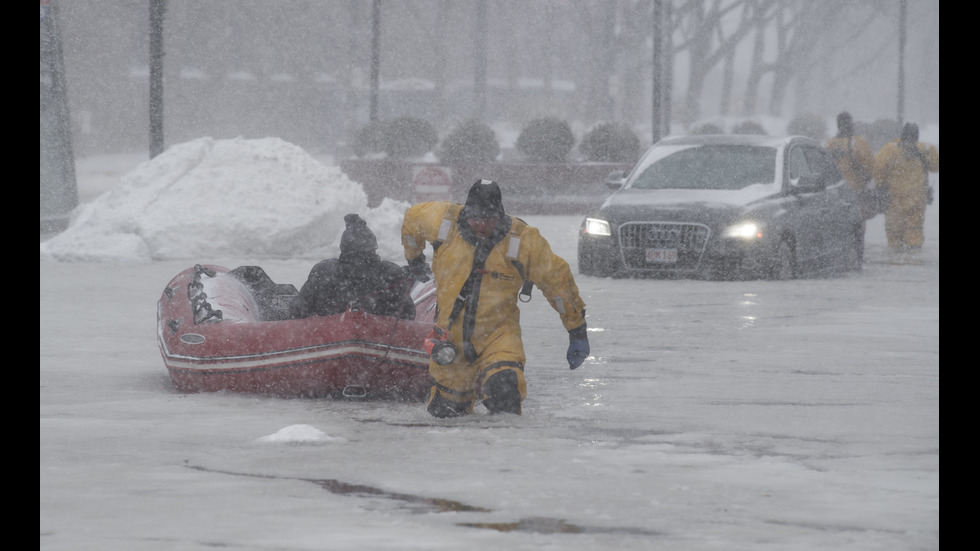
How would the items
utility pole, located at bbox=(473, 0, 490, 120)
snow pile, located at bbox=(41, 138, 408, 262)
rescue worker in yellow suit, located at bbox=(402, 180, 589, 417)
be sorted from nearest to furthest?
rescue worker in yellow suit, located at bbox=(402, 180, 589, 417) → snow pile, located at bbox=(41, 138, 408, 262) → utility pole, located at bbox=(473, 0, 490, 120)

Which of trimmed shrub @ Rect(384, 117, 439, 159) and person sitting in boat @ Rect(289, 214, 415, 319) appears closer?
person sitting in boat @ Rect(289, 214, 415, 319)

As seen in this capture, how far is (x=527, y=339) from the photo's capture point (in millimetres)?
11070

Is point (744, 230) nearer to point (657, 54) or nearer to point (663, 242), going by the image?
point (663, 242)

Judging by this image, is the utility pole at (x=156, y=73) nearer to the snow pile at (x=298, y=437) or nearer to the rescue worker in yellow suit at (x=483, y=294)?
the rescue worker in yellow suit at (x=483, y=294)

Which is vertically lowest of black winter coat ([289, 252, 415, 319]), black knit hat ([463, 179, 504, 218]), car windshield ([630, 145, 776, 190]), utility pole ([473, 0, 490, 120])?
black winter coat ([289, 252, 415, 319])

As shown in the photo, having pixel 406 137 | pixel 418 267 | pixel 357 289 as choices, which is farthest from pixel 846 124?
pixel 406 137

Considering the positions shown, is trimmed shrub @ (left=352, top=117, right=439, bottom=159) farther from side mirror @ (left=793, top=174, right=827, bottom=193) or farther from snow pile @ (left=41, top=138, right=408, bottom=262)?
side mirror @ (left=793, top=174, right=827, bottom=193)

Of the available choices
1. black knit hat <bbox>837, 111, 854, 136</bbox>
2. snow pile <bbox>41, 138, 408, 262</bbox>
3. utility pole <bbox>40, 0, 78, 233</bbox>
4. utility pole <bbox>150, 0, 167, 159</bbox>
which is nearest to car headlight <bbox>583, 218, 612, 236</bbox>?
snow pile <bbox>41, 138, 408, 262</bbox>

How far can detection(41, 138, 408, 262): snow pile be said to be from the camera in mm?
17094

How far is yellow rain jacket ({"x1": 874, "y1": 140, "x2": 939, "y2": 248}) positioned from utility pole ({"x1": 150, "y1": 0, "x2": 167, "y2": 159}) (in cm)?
903

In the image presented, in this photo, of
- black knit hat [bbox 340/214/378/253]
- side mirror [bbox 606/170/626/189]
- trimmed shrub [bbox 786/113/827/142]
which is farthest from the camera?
trimmed shrub [bbox 786/113/827/142]

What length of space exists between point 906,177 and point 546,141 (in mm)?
10282
